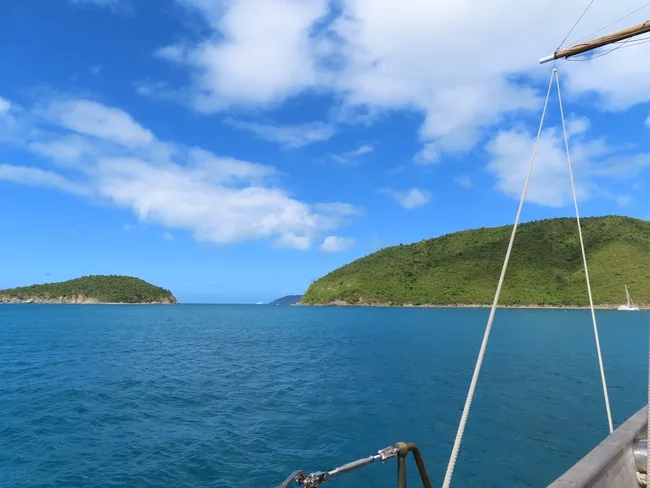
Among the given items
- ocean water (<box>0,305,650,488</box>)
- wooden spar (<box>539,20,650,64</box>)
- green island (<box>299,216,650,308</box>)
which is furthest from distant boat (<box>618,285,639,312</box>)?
wooden spar (<box>539,20,650,64</box>)

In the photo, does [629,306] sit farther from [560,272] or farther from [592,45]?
[592,45]

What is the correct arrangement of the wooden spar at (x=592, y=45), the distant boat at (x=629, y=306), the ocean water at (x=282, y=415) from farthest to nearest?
the distant boat at (x=629, y=306)
the ocean water at (x=282, y=415)
the wooden spar at (x=592, y=45)

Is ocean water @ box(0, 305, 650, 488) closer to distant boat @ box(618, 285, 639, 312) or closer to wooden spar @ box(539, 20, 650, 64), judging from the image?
wooden spar @ box(539, 20, 650, 64)

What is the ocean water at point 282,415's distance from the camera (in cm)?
1406

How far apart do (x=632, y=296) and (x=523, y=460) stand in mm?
160081

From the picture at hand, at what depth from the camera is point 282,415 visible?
20.3 m

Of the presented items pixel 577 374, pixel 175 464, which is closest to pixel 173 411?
pixel 175 464

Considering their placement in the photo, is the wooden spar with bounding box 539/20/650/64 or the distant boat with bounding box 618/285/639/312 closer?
the wooden spar with bounding box 539/20/650/64

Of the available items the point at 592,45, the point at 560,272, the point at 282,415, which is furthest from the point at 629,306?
the point at 282,415

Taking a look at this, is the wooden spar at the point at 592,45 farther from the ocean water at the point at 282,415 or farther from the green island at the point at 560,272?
the green island at the point at 560,272

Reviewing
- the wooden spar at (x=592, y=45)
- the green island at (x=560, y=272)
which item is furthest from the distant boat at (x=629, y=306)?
the wooden spar at (x=592, y=45)

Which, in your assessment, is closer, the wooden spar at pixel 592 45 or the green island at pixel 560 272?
the wooden spar at pixel 592 45

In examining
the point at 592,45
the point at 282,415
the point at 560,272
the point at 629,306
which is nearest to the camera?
the point at 592,45

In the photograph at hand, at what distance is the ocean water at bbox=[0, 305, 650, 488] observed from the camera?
46.1 feet
